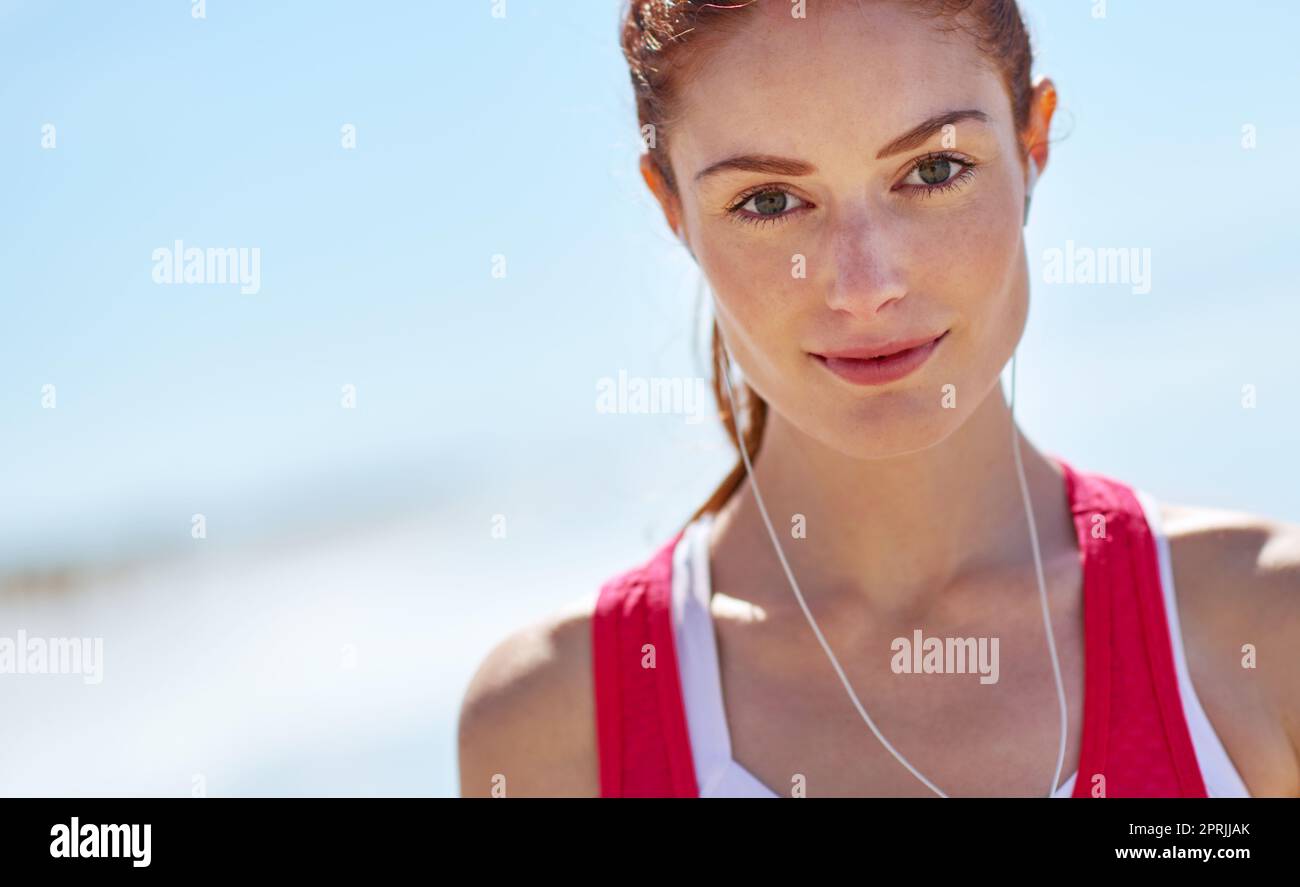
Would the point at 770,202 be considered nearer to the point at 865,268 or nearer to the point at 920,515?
the point at 865,268

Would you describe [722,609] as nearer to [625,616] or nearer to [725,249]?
[625,616]

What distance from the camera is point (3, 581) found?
670cm

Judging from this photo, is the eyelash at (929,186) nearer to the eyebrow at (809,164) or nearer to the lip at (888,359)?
the eyebrow at (809,164)

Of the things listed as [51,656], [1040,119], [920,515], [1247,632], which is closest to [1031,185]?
[1040,119]

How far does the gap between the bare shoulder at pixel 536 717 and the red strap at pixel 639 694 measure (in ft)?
0.13

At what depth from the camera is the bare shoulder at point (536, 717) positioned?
224 centimetres

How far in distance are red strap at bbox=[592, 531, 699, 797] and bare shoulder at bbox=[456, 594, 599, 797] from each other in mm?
40

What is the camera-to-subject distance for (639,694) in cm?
220

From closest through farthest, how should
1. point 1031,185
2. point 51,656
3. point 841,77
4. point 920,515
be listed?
point 841,77 → point 1031,185 → point 920,515 → point 51,656

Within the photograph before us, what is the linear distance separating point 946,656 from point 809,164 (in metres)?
0.91

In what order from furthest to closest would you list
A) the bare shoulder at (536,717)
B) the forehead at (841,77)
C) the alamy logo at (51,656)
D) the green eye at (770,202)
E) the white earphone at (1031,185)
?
the alamy logo at (51,656) → the bare shoulder at (536,717) → the white earphone at (1031,185) → the green eye at (770,202) → the forehead at (841,77)
